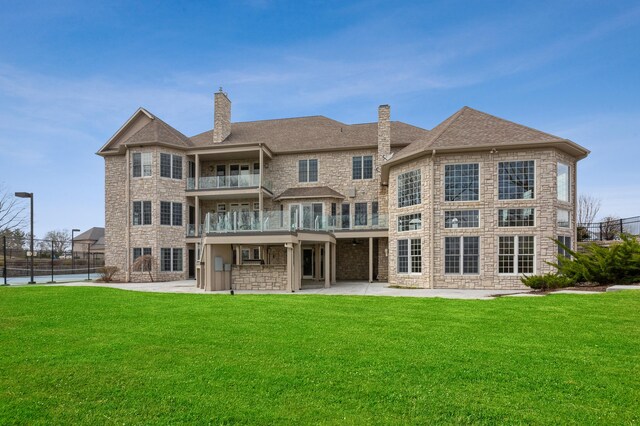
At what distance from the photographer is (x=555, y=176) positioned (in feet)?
60.1

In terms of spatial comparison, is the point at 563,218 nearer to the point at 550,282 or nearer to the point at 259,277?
the point at 550,282

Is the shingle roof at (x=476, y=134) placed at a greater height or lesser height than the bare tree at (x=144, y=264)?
greater

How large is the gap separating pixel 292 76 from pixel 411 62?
6515 millimetres

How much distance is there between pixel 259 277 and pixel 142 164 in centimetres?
1286

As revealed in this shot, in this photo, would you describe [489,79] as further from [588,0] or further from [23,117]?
[23,117]

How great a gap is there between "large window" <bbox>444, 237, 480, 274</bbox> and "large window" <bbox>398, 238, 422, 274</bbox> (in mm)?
1403

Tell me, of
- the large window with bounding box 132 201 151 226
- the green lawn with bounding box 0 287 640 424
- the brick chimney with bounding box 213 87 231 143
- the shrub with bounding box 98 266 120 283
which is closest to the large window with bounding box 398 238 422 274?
the green lawn with bounding box 0 287 640 424

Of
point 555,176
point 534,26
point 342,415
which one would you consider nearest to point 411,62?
point 534,26

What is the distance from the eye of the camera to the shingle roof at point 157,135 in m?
25.4

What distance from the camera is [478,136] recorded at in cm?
1934

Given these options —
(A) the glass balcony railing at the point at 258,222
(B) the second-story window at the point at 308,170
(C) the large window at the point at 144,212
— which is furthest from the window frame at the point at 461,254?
(C) the large window at the point at 144,212

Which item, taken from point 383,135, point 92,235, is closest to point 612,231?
point 383,135

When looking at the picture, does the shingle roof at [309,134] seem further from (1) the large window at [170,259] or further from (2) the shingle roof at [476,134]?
(1) the large window at [170,259]

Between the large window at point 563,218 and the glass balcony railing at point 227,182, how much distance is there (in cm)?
1697
